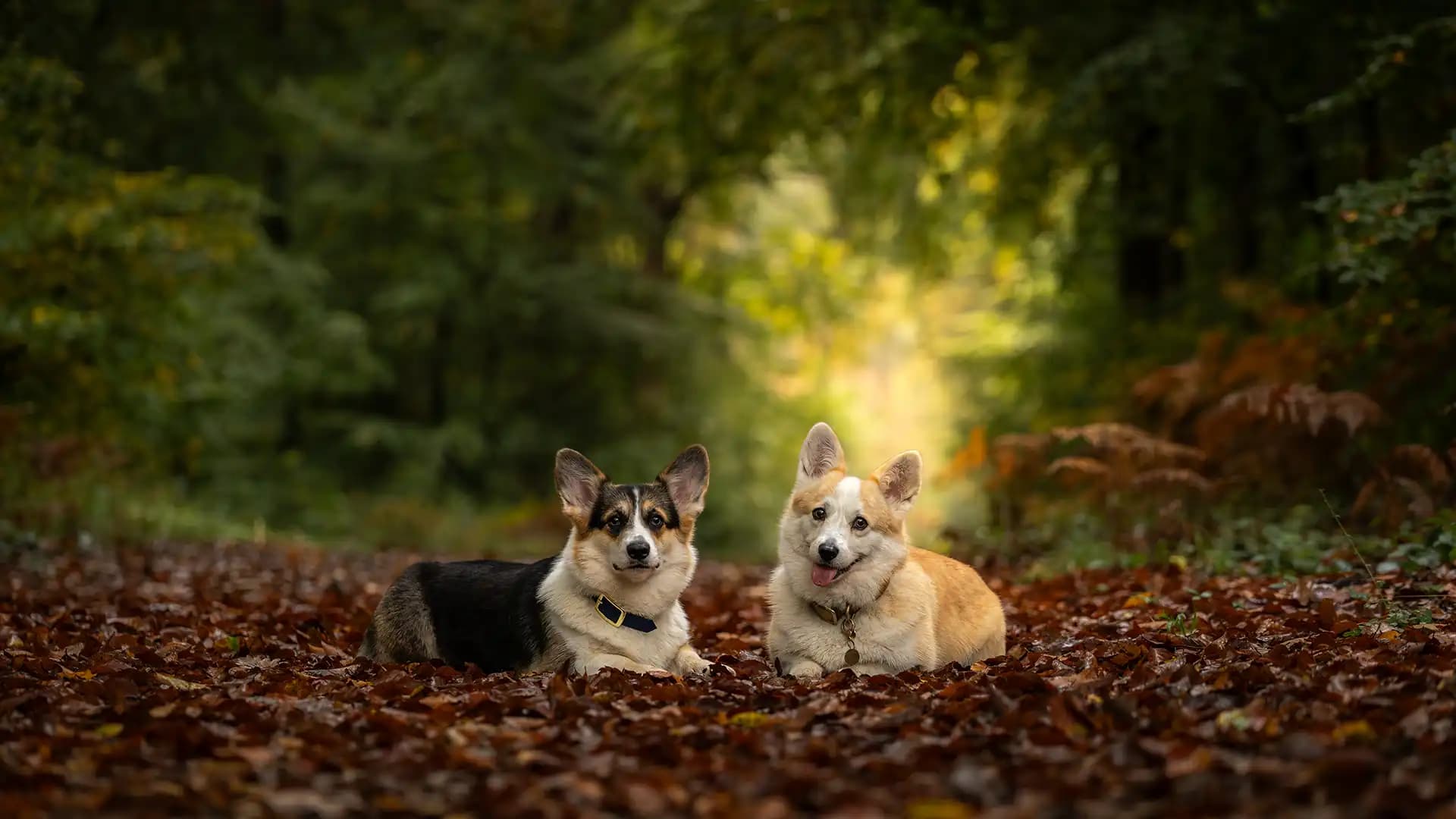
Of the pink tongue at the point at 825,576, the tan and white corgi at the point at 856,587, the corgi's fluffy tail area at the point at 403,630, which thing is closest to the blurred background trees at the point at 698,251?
the tan and white corgi at the point at 856,587

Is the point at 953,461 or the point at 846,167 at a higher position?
the point at 846,167

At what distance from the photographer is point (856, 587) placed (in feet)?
18.9

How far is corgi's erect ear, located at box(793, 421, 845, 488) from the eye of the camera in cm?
605

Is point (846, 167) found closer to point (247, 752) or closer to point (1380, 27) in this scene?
point (1380, 27)

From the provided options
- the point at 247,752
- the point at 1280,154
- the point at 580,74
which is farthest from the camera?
the point at 580,74

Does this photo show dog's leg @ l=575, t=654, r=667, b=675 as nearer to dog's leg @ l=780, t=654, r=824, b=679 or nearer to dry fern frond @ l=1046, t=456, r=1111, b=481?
dog's leg @ l=780, t=654, r=824, b=679

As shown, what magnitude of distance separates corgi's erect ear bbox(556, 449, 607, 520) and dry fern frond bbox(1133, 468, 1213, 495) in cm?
550

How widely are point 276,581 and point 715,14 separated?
758cm

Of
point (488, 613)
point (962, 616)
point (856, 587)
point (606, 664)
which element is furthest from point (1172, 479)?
point (488, 613)

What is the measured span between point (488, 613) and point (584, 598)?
56cm

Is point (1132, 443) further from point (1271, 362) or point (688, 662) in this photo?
point (688, 662)

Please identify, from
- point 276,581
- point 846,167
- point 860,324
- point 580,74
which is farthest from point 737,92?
point 860,324

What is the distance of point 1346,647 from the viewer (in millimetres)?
5523

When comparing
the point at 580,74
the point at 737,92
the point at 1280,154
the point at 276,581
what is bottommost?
the point at 276,581
